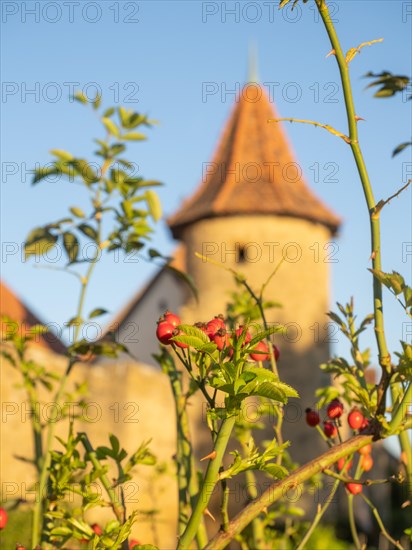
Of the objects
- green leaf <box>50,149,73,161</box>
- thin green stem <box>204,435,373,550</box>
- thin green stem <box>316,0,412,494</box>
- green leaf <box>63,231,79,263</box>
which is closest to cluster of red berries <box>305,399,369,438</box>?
thin green stem <box>316,0,412,494</box>

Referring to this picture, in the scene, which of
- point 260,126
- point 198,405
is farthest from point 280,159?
point 198,405

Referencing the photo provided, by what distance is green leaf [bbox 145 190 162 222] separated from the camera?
2.07m

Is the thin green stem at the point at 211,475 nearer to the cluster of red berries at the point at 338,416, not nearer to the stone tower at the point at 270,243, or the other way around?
the cluster of red berries at the point at 338,416

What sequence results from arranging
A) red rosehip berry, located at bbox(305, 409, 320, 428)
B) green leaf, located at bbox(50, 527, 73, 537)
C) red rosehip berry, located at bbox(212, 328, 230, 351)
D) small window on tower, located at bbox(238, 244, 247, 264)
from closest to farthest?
red rosehip berry, located at bbox(212, 328, 230, 351), green leaf, located at bbox(50, 527, 73, 537), red rosehip berry, located at bbox(305, 409, 320, 428), small window on tower, located at bbox(238, 244, 247, 264)

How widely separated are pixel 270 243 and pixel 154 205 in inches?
715

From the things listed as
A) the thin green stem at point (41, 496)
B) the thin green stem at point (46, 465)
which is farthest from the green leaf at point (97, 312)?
the thin green stem at point (41, 496)

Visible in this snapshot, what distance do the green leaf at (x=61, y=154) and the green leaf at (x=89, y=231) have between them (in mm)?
220

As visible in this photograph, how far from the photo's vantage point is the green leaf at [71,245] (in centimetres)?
214

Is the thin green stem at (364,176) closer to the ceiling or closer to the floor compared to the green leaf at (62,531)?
closer to the ceiling

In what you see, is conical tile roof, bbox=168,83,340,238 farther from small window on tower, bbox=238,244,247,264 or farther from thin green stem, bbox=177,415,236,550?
thin green stem, bbox=177,415,236,550

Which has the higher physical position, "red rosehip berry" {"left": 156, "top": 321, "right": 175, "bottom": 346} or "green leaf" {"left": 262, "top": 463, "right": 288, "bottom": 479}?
"red rosehip berry" {"left": 156, "top": 321, "right": 175, "bottom": 346}

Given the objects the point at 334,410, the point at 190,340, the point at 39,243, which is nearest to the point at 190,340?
the point at 190,340

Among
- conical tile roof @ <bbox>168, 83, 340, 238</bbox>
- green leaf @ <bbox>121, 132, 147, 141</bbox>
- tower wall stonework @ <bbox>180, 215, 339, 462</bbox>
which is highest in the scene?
conical tile roof @ <bbox>168, 83, 340, 238</bbox>

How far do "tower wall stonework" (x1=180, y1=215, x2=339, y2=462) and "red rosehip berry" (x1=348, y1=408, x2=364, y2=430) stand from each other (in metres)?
17.2
